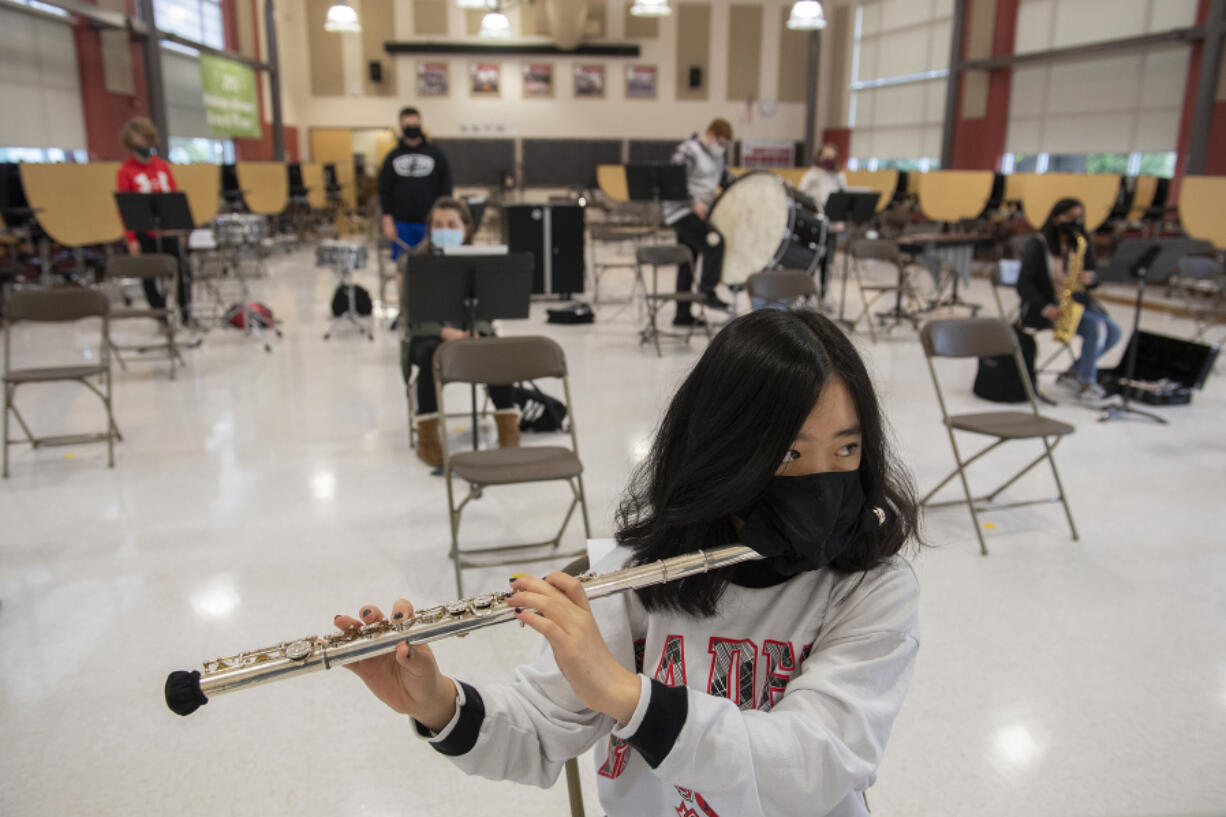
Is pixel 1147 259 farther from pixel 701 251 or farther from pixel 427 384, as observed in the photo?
pixel 427 384

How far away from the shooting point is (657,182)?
8031mm

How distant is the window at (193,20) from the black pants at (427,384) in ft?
33.9

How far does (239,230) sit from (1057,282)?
651 cm

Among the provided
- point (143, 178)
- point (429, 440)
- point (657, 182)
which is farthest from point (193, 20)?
point (429, 440)

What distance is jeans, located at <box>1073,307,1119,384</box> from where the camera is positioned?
5.38m

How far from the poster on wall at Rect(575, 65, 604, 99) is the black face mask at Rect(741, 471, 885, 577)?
18.2 metres

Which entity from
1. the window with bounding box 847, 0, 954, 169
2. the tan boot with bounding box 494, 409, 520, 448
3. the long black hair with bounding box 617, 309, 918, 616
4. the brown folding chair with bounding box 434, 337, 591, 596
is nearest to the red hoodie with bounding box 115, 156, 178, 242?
the tan boot with bounding box 494, 409, 520, 448

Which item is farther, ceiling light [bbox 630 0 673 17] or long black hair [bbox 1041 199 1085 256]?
ceiling light [bbox 630 0 673 17]

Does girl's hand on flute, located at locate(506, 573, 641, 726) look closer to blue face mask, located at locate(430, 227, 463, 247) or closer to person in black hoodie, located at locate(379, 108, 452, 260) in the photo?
blue face mask, located at locate(430, 227, 463, 247)

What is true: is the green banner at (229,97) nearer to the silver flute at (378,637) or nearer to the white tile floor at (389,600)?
the white tile floor at (389,600)

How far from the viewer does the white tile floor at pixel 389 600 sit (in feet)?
6.93

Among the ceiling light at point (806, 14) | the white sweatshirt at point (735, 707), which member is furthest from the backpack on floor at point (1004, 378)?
the ceiling light at point (806, 14)

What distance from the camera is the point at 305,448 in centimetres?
450

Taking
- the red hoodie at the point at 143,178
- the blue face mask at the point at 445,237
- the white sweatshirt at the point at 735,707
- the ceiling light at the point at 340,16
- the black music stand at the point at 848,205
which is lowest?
the white sweatshirt at the point at 735,707
